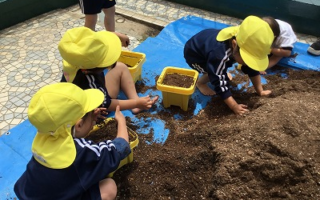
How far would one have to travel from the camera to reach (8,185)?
225cm

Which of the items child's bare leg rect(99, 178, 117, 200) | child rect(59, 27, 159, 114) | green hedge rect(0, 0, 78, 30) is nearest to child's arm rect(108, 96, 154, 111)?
child rect(59, 27, 159, 114)

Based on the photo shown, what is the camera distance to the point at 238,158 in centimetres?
199

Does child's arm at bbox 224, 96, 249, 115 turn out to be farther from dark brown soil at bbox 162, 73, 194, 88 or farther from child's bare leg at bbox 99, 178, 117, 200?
child's bare leg at bbox 99, 178, 117, 200

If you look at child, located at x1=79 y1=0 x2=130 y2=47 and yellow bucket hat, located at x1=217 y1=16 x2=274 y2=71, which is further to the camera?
child, located at x1=79 y1=0 x2=130 y2=47

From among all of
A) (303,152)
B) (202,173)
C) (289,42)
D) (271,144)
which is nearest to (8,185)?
(202,173)

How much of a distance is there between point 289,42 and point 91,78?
2.30 meters

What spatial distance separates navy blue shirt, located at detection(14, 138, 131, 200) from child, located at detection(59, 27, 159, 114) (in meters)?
0.72

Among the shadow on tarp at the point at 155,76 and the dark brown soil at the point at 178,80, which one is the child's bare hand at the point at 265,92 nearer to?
the shadow on tarp at the point at 155,76

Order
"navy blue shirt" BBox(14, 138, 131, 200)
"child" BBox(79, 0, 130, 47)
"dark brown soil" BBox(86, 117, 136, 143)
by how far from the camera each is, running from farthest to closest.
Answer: "child" BBox(79, 0, 130, 47), "dark brown soil" BBox(86, 117, 136, 143), "navy blue shirt" BBox(14, 138, 131, 200)

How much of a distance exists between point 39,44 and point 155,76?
72.8 inches

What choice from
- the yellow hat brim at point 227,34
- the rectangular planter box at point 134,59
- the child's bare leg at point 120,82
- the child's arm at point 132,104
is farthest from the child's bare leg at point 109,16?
the yellow hat brim at point 227,34

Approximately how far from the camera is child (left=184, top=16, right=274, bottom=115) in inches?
92.0

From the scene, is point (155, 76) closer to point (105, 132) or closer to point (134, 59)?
point (134, 59)

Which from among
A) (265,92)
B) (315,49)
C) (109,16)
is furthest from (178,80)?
(315,49)
